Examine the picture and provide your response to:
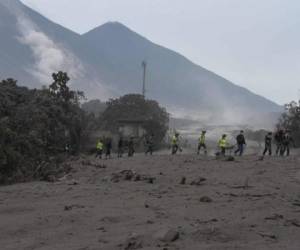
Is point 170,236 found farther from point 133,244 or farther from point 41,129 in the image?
point 41,129

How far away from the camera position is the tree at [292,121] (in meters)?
56.8

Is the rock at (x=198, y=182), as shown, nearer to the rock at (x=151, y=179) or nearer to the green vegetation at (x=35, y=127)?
the rock at (x=151, y=179)

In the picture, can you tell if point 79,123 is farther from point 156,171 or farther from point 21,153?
point 156,171

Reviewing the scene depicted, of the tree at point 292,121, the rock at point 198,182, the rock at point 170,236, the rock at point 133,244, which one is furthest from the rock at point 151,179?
the tree at point 292,121

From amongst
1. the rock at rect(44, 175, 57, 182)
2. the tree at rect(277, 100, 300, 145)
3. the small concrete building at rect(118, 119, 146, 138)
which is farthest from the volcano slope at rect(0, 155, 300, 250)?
the small concrete building at rect(118, 119, 146, 138)

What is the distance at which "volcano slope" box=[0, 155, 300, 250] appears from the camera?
10141 mm

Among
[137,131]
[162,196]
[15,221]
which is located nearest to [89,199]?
[162,196]

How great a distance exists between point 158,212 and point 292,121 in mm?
46837

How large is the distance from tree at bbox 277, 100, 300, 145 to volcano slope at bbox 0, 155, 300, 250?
34.1m

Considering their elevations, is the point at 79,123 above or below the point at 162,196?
above

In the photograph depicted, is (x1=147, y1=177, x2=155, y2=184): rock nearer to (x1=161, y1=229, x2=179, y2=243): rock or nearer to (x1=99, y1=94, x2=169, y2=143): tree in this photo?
(x1=161, y1=229, x2=179, y2=243): rock

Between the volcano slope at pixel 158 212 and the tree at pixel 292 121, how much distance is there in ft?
112

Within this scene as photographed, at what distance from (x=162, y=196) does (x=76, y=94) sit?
37.4 metres

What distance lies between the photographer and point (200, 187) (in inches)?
725
